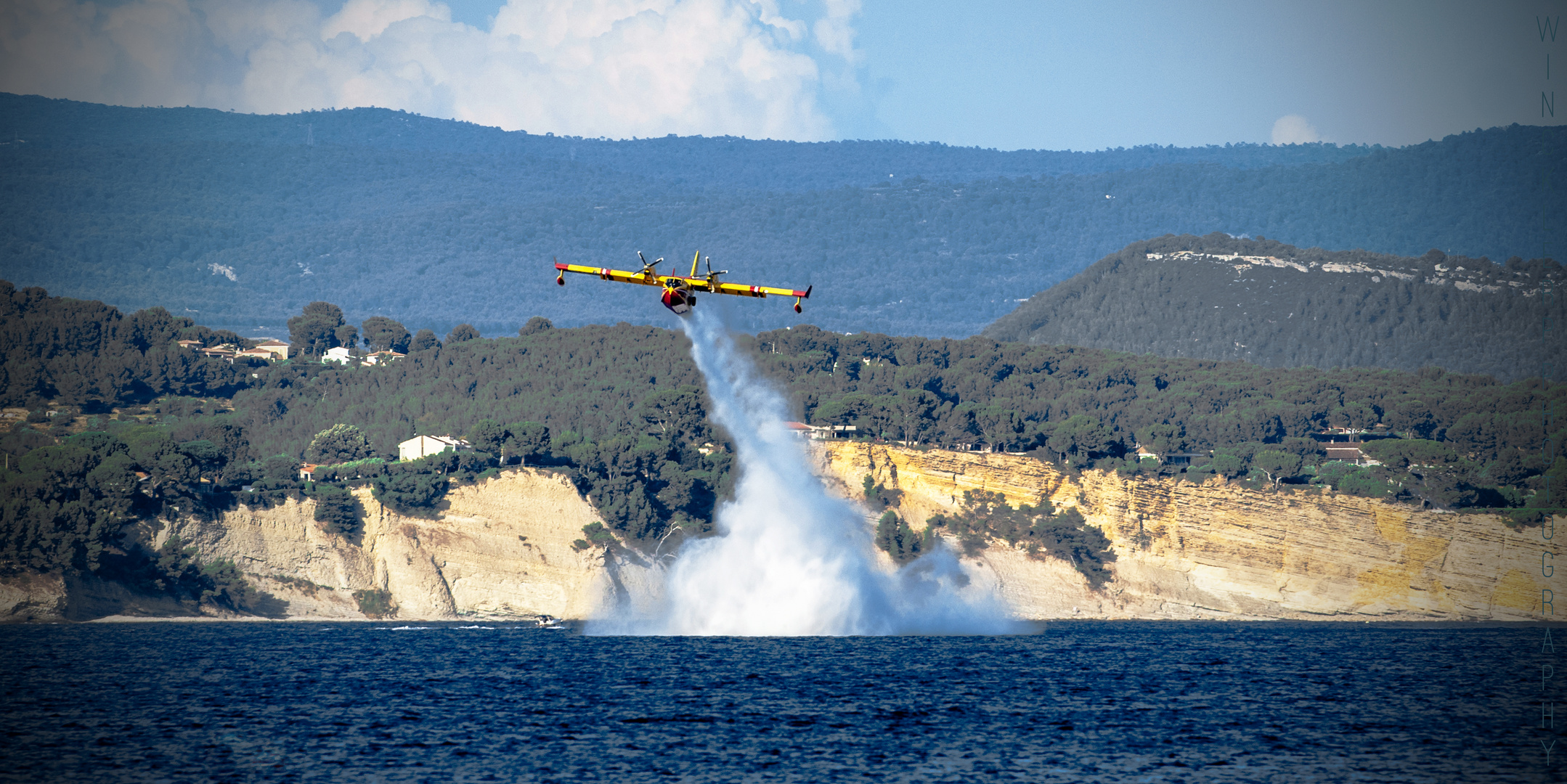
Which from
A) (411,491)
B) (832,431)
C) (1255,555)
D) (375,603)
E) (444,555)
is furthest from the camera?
(832,431)

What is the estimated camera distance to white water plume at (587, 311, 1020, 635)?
111 m

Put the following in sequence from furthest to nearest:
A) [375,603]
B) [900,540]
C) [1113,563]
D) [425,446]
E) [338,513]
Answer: [425,446]
[1113,563]
[900,540]
[375,603]
[338,513]

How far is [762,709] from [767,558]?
37.5m

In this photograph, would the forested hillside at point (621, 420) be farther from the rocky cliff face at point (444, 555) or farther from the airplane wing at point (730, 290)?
the airplane wing at point (730, 290)

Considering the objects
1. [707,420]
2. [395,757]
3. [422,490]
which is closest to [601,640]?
[422,490]

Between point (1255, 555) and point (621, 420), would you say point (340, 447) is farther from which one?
point (1255, 555)

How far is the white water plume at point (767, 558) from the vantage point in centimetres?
11056

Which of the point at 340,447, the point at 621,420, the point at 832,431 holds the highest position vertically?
the point at 621,420

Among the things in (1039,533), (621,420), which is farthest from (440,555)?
(1039,533)

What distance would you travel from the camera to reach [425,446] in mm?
144375

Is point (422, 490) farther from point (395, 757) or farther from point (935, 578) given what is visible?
point (395, 757)

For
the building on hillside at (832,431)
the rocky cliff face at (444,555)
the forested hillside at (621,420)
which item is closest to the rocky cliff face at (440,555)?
the rocky cliff face at (444,555)

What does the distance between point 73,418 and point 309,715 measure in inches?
4123

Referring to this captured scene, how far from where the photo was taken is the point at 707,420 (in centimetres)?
14875
